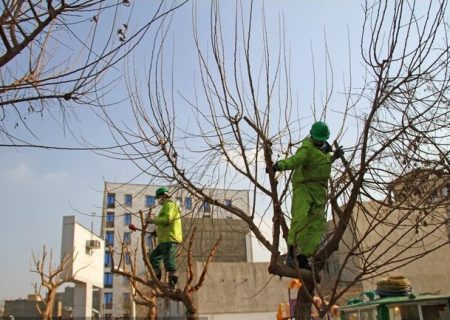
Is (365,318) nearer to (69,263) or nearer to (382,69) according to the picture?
(382,69)

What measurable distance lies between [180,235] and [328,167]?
13.1 feet

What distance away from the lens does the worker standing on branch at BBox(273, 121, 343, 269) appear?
3.98 meters

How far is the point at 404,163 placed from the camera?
4.22 m

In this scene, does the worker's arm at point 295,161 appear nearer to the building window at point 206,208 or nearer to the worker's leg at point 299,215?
the worker's leg at point 299,215

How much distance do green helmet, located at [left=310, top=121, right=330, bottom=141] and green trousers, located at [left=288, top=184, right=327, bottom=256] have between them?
0.39 meters

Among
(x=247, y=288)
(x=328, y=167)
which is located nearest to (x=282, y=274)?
(x=328, y=167)

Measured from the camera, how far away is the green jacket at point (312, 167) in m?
4.10

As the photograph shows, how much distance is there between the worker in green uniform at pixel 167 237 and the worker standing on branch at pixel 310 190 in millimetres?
3315

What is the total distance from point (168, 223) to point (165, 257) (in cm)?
53

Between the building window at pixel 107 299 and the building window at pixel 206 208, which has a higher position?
the building window at pixel 107 299

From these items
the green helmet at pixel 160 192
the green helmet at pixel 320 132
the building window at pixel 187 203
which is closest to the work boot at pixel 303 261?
the green helmet at pixel 320 132

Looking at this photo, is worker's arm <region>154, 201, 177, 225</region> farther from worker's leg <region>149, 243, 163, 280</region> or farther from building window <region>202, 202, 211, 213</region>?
building window <region>202, 202, 211, 213</region>

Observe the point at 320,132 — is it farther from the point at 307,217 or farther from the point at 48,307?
the point at 48,307

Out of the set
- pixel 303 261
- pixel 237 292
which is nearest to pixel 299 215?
pixel 303 261
